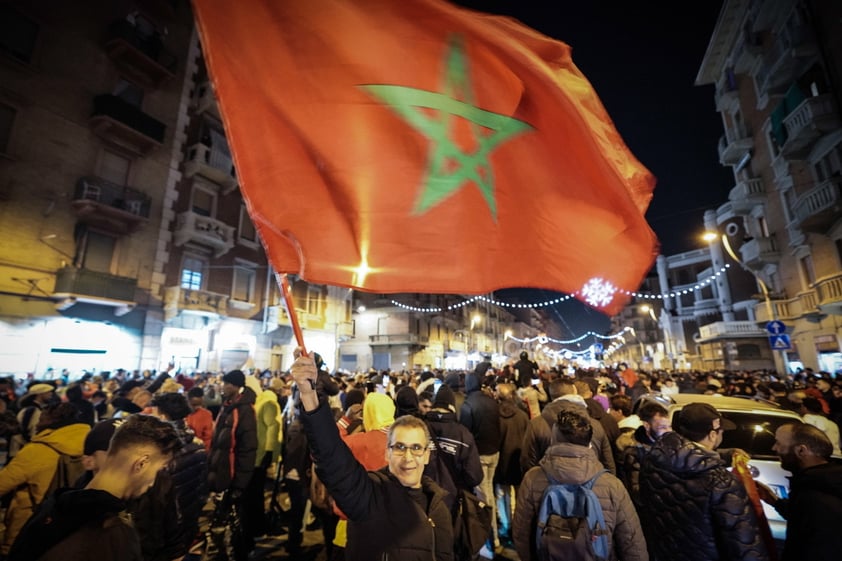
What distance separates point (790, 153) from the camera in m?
17.4

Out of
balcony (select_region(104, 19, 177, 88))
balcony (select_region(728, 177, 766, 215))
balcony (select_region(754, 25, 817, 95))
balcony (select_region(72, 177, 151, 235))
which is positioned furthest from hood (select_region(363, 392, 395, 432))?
balcony (select_region(728, 177, 766, 215))

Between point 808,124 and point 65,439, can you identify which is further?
point 808,124

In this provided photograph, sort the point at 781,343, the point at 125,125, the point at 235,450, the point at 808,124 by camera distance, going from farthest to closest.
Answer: the point at 125,125, the point at 808,124, the point at 781,343, the point at 235,450

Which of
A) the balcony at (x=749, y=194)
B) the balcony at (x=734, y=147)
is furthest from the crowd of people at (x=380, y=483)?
the balcony at (x=734, y=147)

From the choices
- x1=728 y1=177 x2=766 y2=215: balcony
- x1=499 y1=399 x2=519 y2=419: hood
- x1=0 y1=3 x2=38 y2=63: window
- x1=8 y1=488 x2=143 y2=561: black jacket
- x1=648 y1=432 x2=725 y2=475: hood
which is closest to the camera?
x1=8 y1=488 x2=143 y2=561: black jacket

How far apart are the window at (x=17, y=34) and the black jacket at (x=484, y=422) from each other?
788 inches

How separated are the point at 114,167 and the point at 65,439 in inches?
698

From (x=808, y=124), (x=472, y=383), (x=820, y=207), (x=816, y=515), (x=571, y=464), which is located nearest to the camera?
(x=816, y=515)

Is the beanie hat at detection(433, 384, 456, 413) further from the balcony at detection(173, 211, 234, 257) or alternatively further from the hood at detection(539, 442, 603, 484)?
the balcony at detection(173, 211, 234, 257)

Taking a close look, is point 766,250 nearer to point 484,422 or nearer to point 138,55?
point 484,422

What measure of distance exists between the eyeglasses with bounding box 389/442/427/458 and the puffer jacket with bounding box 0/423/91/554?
3189 millimetres

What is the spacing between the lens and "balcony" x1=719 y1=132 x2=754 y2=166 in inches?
894

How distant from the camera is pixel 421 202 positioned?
295 cm

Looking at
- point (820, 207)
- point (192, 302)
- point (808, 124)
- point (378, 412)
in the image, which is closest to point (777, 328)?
point (820, 207)
